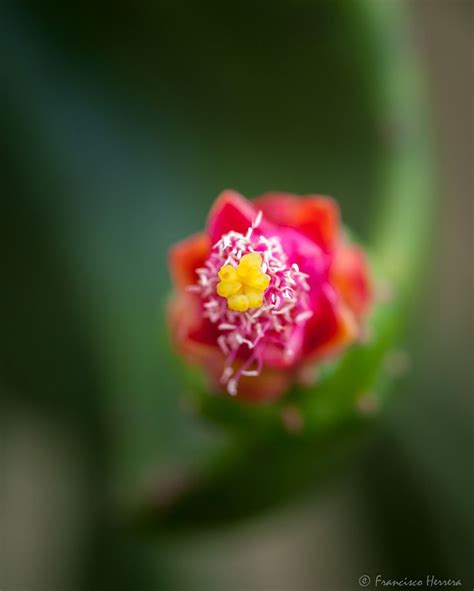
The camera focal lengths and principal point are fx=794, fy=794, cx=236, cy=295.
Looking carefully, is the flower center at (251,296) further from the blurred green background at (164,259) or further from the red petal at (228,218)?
the blurred green background at (164,259)

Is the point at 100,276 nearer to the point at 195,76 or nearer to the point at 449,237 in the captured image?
the point at 195,76

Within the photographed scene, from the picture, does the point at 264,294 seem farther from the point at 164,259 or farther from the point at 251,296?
the point at 164,259

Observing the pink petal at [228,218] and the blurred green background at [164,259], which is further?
the blurred green background at [164,259]

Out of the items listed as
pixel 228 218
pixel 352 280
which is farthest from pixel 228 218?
pixel 352 280

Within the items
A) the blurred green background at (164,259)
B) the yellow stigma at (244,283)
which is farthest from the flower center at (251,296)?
the blurred green background at (164,259)

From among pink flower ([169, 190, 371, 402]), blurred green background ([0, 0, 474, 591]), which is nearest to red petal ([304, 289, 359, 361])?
pink flower ([169, 190, 371, 402])

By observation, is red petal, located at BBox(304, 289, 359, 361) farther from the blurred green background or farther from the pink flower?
the blurred green background
